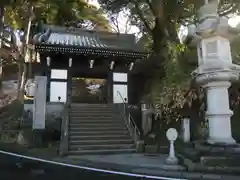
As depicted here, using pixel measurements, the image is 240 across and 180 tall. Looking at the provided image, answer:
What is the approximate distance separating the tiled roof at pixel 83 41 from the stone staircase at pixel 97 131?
395cm

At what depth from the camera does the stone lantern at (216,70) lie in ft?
24.5

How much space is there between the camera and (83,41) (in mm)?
17859

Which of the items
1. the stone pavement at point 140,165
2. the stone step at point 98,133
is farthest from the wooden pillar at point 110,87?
the stone pavement at point 140,165

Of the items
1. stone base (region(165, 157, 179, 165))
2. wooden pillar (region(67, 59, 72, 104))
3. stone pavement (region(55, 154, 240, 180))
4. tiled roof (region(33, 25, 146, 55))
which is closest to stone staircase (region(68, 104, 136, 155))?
stone pavement (region(55, 154, 240, 180))

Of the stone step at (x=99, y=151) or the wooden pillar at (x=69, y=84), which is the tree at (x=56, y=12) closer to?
the wooden pillar at (x=69, y=84)

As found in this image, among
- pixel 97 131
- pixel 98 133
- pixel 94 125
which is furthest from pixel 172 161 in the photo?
pixel 94 125

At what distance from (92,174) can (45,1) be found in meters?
14.0

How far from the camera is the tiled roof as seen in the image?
15.4m

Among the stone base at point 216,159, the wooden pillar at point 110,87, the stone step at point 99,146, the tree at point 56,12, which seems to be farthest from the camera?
the tree at point 56,12

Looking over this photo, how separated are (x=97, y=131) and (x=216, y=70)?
21.3 ft

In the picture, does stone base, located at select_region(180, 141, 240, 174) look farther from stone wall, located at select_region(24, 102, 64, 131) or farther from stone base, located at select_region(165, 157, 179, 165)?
stone wall, located at select_region(24, 102, 64, 131)

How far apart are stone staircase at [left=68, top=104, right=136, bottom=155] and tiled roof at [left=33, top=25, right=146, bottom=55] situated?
3954mm

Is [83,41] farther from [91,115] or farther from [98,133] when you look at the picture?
[98,133]

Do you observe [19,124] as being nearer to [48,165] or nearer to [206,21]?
[48,165]
